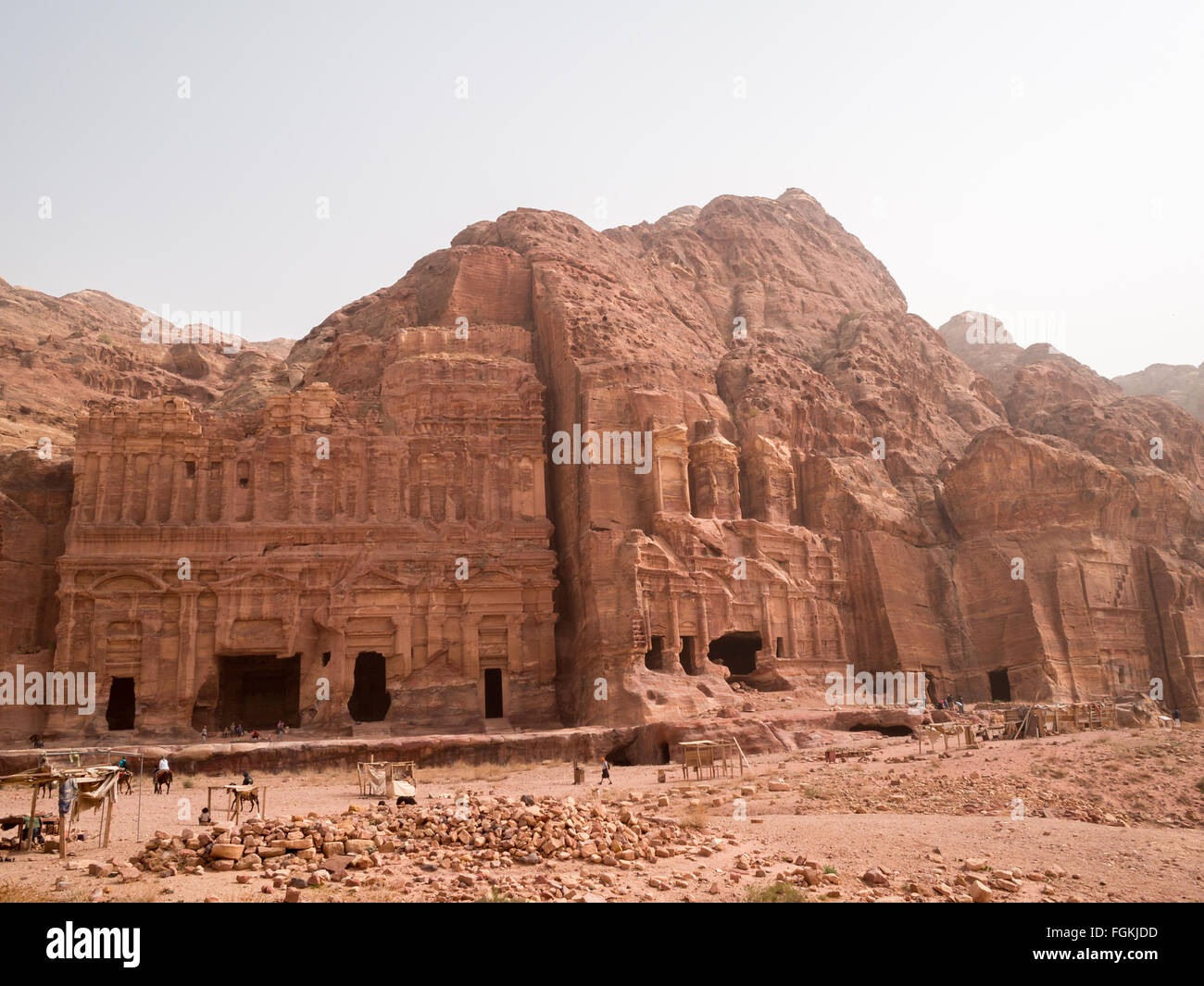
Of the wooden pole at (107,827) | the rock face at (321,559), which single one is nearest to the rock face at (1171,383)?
the rock face at (321,559)

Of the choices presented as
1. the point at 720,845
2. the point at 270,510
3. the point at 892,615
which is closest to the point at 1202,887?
the point at 720,845

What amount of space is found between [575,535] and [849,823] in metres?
25.5

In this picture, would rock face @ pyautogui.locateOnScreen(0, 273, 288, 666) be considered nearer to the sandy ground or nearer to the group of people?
the group of people

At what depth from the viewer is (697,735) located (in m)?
32.7

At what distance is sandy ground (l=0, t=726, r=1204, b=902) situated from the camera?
14578 mm

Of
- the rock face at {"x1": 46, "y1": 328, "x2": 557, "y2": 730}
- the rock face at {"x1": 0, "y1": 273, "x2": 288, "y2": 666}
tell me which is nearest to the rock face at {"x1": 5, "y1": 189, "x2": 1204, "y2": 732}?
the rock face at {"x1": 46, "y1": 328, "x2": 557, "y2": 730}

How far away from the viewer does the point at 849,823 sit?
64.7 feet

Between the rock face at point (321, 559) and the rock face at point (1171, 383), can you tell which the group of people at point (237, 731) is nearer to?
the rock face at point (321, 559)

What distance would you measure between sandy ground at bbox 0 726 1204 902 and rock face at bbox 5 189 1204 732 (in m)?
10.6

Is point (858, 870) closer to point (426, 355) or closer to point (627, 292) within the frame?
point (426, 355)

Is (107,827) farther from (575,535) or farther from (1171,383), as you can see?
(1171,383)

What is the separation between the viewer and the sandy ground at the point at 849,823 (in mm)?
14578

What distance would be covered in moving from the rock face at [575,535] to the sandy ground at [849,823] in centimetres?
1059

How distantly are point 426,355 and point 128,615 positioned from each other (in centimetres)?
1652
